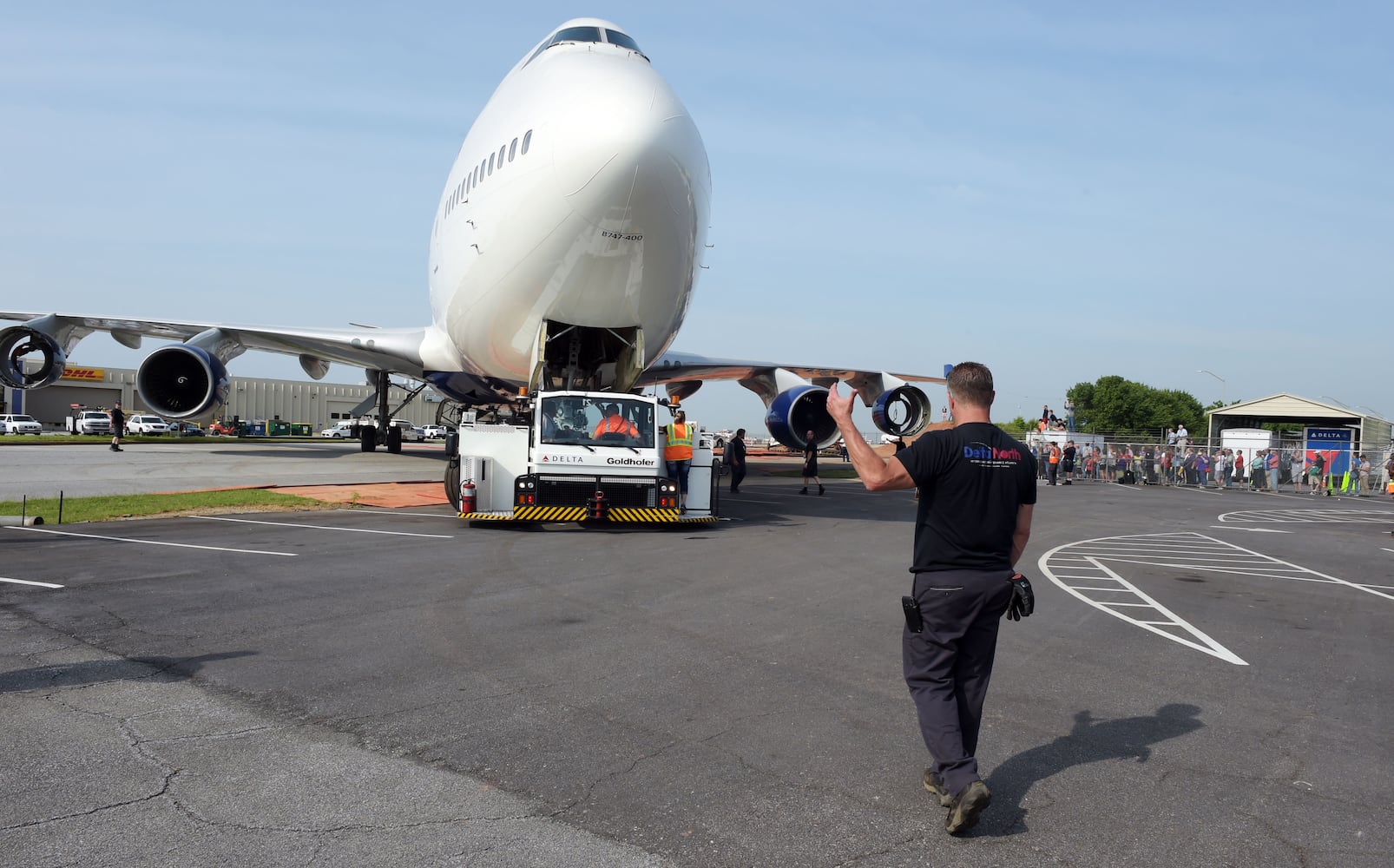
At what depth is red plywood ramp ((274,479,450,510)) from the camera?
51.5 ft

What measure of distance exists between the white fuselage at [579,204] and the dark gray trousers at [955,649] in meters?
9.21

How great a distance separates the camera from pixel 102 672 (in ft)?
16.3

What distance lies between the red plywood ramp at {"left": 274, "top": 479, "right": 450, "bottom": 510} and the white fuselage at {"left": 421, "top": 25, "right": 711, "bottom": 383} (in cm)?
300

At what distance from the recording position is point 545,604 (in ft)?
23.5

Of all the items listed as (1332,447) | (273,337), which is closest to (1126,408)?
(1332,447)

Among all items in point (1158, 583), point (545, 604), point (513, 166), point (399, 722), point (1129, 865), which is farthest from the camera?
point (513, 166)

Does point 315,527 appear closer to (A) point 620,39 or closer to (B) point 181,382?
(A) point 620,39

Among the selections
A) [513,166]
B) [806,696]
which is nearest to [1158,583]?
[806,696]

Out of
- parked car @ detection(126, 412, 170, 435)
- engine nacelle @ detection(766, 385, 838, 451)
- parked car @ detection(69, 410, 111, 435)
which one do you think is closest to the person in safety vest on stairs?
engine nacelle @ detection(766, 385, 838, 451)

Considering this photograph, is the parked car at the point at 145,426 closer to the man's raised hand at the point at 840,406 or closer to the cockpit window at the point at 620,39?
the cockpit window at the point at 620,39

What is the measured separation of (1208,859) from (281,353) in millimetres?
26241

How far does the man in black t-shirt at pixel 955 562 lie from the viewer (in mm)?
3496

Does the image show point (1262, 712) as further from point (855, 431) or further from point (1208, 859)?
point (855, 431)

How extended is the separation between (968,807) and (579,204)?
10056mm
